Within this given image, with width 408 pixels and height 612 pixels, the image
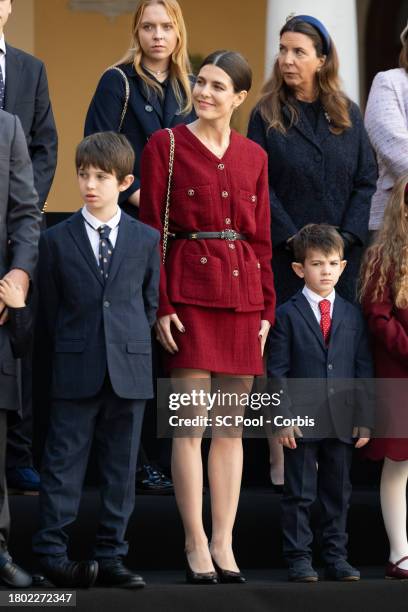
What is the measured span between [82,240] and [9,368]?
544 millimetres

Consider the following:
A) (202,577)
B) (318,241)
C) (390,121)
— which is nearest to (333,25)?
(390,121)

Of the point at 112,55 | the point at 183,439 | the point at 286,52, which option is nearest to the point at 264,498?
the point at 183,439

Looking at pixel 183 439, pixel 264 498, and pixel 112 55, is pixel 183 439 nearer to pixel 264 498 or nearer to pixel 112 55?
pixel 264 498

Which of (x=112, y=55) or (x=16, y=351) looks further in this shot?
(x=112, y=55)

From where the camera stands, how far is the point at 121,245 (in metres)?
5.72

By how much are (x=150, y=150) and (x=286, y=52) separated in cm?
105

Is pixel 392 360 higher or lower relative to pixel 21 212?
lower

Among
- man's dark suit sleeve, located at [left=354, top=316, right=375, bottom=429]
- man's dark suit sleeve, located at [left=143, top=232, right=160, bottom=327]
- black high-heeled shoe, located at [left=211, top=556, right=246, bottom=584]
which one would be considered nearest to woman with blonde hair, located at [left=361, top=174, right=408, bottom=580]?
man's dark suit sleeve, located at [left=354, top=316, right=375, bottom=429]

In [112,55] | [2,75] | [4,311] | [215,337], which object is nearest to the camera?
[4,311]

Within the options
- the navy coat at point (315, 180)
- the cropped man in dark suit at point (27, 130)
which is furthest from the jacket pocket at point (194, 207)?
the navy coat at point (315, 180)

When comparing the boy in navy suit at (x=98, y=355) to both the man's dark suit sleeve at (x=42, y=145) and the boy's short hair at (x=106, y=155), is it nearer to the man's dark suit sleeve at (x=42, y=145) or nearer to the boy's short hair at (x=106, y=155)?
the boy's short hair at (x=106, y=155)

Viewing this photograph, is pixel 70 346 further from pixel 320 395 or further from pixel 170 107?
pixel 170 107

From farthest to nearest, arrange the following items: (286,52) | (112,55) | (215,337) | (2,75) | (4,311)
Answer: (112,55) → (286,52) → (2,75) → (215,337) → (4,311)

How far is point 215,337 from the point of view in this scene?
5918 millimetres
